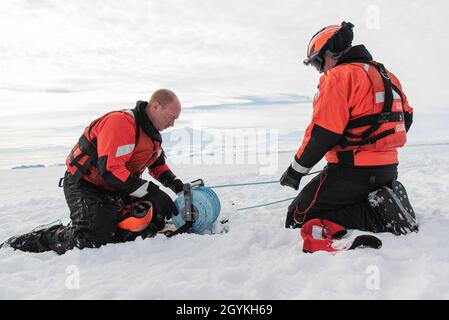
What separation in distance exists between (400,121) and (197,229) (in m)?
2.15

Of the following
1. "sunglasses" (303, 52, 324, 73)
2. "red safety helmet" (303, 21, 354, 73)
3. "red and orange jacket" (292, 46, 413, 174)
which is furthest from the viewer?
"sunglasses" (303, 52, 324, 73)

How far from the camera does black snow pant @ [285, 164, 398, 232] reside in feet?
10.2

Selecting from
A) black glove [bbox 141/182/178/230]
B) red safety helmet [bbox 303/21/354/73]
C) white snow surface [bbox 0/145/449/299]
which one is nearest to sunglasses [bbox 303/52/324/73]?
red safety helmet [bbox 303/21/354/73]

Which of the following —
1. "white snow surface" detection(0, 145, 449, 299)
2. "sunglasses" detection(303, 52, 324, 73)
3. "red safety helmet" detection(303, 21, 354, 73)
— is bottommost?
"white snow surface" detection(0, 145, 449, 299)

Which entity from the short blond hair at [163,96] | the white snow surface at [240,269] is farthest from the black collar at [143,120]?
the white snow surface at [240,269]

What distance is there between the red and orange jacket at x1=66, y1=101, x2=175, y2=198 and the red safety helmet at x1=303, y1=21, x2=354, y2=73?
5.64 feet

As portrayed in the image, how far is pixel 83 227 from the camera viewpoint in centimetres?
318

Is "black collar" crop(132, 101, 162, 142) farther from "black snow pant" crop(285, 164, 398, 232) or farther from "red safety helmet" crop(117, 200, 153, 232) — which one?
"black snow pant" crop(285, 164, 398, 232)

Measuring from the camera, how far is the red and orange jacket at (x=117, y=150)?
307cm

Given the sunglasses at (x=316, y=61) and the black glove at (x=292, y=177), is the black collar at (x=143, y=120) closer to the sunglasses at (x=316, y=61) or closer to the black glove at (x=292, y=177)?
the black glove at (x=292, y=177)

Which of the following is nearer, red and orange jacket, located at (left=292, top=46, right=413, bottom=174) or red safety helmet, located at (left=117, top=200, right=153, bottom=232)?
red and orange jacket, located at (left=292, top=46, right=413, bottom=174)
